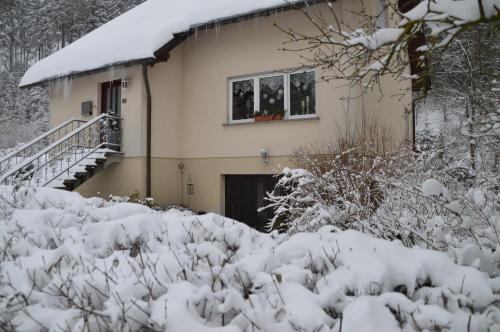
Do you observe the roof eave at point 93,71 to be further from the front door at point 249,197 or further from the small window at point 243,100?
the front door at point 249,197

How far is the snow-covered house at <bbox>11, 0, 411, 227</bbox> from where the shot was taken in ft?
32.1

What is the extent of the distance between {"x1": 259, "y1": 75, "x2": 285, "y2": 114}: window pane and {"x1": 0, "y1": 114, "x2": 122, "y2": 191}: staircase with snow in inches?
164

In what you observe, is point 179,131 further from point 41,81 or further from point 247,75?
point 41,81

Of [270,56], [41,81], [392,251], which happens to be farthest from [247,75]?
[392,251]

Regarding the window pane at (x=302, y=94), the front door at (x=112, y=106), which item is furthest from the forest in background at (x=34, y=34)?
the window pane at (x=302, y=94)

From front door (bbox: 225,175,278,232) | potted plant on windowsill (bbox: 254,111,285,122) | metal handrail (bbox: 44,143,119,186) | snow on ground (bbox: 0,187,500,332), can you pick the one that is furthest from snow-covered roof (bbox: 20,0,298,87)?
snow on ground (bbox: 0,187,500,332)

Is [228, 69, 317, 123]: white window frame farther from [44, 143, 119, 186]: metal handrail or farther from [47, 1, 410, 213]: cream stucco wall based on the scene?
[44, 143, 119, 186]: metal handrail

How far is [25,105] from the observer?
28531 mm

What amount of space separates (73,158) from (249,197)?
15.6 ft

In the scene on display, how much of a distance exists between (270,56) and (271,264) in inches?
335

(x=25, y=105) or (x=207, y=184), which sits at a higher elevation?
(x=25, y=105)

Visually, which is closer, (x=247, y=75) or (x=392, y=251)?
(x=392, y=251)

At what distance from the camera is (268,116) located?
10109mm

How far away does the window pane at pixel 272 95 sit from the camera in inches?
400
